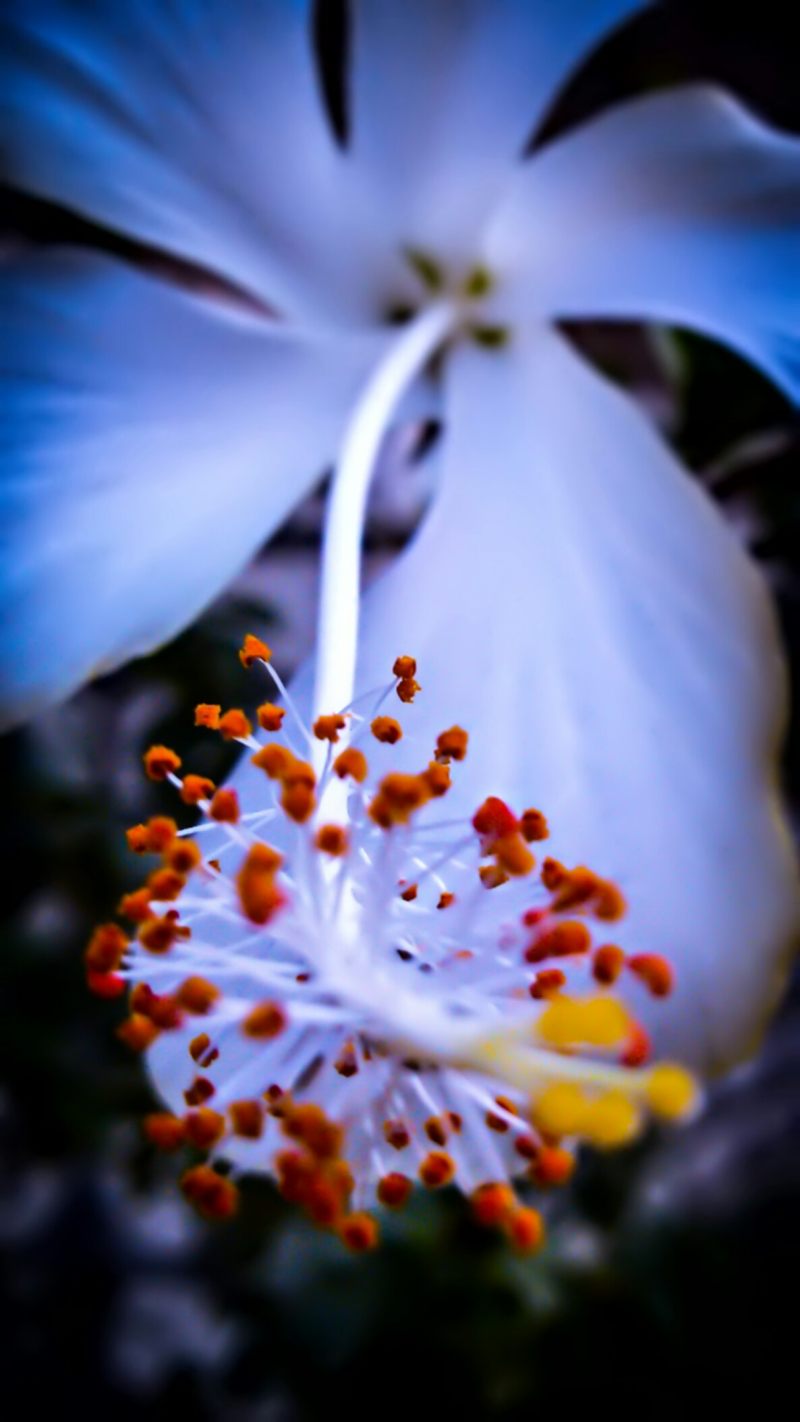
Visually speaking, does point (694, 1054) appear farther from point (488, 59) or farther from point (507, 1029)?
point (488, 59)

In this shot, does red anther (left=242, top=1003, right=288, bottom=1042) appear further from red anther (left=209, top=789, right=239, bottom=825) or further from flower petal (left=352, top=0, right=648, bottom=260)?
flower petal (left=352, top=0, right=648, bottom=260)

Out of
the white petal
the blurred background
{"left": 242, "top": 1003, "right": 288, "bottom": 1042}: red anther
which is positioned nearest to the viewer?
{"left": 242, "top": 1003, "right": 288, "bottom": 1042}: red anther

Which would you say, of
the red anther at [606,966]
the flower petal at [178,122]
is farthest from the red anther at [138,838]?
the flower petal at [178,122]

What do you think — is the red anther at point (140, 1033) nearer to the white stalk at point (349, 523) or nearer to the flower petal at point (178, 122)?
the white stalk at point (349, 523)

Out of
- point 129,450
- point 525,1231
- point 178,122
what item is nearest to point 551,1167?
point 525,1231

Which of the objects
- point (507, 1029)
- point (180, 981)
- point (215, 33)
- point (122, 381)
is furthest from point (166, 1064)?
point (215, 33)

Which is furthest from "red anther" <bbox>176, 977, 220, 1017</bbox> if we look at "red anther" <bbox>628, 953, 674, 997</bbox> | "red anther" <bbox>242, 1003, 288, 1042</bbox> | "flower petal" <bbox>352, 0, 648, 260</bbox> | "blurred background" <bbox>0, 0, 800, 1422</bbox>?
"flower petal" <bbox>352, 0, 648, 260</bbox>

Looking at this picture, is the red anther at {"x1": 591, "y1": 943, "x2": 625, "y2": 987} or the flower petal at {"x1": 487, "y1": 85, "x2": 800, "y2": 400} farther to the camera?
the flower petal at {"x1": 487, "y1": 85, "x2": 800, "y2": 400}

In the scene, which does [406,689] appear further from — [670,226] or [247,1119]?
[670,226]
